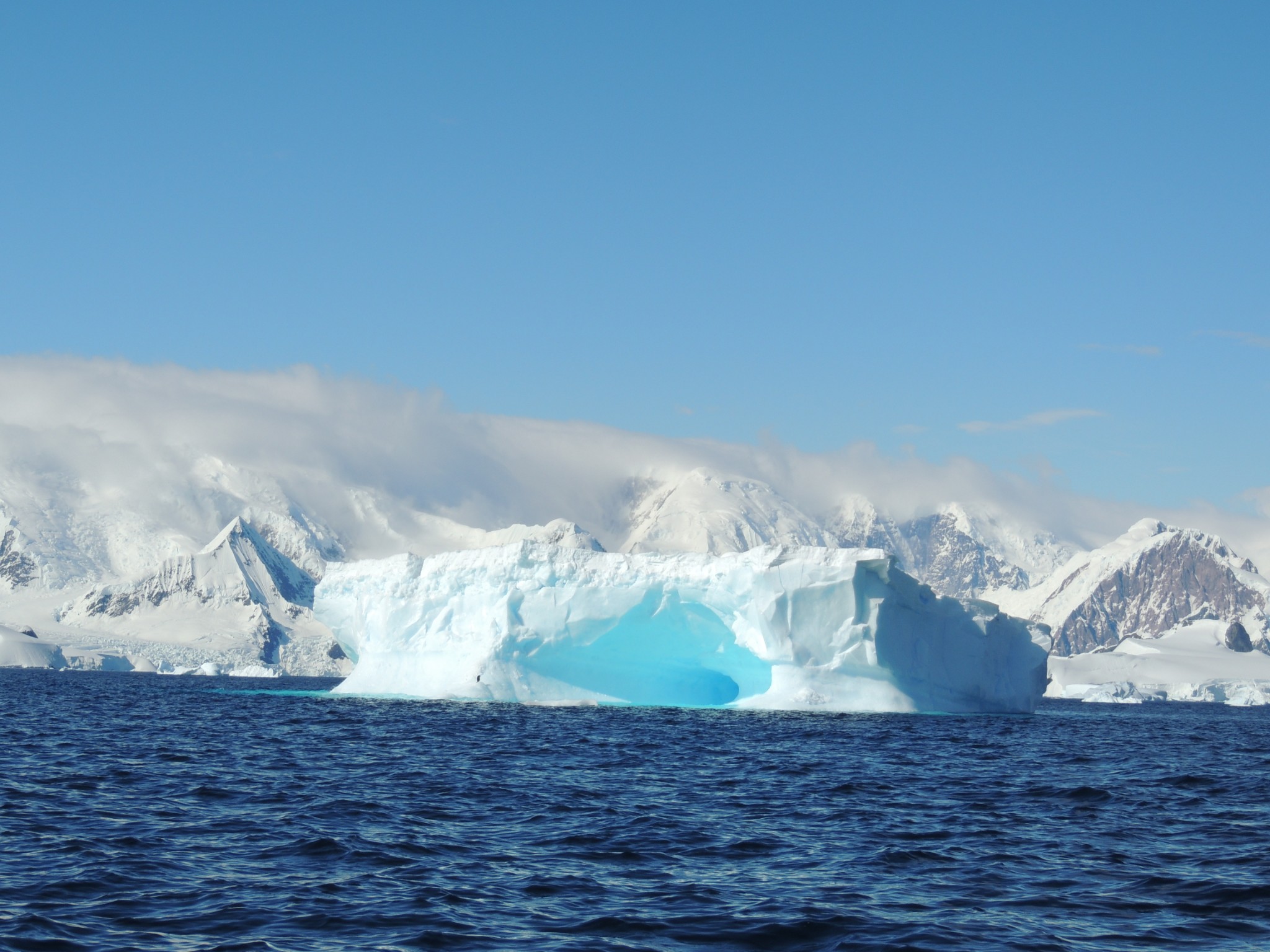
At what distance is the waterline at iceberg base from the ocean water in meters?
14.5

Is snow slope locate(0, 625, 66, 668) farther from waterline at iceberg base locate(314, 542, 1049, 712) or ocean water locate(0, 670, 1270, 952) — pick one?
ocean water locate(0, 670, 1270, 952)

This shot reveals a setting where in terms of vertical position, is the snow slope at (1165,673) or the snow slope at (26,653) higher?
the snow slope at (1165,673)

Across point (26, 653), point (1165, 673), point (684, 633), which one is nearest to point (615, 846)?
point (684, 633)

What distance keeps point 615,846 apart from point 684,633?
116 ft

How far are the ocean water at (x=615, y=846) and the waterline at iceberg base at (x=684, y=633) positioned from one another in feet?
47.6

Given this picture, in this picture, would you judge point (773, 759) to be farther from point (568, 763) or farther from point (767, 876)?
point (767, 876)

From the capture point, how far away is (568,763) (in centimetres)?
2664

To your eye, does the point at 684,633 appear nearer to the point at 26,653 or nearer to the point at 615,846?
the point at 615,846

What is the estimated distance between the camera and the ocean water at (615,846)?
39.4ft

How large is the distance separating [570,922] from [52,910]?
15.9ft

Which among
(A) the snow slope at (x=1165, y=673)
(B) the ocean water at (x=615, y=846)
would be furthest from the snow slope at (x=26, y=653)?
(B) the ocean water at (x=615, y=846)

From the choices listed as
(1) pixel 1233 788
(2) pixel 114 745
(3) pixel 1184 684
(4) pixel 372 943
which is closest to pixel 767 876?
(4) pixel 372 943

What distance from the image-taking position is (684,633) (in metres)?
51.7

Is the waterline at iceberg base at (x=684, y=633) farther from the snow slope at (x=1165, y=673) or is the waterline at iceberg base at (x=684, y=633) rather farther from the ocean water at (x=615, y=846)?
the snow slope at (x=1165, y=673)
